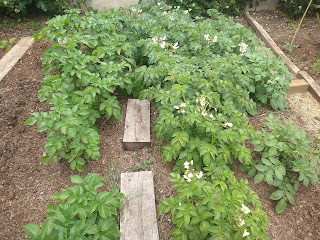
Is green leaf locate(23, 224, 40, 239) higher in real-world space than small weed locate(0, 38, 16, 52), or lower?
higher

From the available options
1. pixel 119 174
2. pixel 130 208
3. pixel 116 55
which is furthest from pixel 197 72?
pixel 130 208

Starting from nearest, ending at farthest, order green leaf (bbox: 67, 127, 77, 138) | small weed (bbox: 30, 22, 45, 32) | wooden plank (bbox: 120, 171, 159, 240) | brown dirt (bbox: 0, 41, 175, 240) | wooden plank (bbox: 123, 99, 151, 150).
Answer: wooden plank (bbox: 120, 171, 159, 240), green leaf (bbox: 67, 127, 77, 138), brown dirt (bbox: 0, 41, 175, 240), wooden plank (bbox: 123, 99, 151, 150), small weed (bbox: 30, 22, 45, 32)

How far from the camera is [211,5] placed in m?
5.19

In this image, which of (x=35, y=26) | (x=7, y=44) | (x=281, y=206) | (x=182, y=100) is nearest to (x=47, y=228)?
(x=182, y=100)

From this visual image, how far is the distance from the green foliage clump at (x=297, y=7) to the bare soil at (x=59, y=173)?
328 centimetres

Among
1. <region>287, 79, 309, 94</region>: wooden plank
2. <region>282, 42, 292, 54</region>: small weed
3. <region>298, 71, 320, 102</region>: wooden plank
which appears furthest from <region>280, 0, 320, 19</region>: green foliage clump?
<region>287, 79, 309, 94</region>: wooden plank

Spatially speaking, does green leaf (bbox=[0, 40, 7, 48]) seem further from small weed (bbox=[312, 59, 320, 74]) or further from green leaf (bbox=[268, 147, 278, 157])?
small weed (bbox=[312, 59, 320, 74])

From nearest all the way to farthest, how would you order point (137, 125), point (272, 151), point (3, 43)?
point (272, 151)
point (137, 125)
point (3, 43)

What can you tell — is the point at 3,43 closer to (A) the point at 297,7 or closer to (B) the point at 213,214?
(B) the point at 213,214

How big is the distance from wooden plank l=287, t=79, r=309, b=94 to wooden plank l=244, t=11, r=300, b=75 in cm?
32

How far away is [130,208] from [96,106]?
4.00 feet

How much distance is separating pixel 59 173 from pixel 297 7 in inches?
228

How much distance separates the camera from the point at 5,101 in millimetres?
3188

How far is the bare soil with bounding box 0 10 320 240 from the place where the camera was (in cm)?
219
